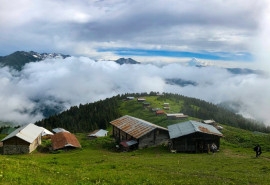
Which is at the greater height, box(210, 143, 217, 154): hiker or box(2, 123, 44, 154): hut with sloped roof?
box(210, 143, 217, 154): hiker

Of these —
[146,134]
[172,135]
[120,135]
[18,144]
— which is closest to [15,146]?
[18,144]

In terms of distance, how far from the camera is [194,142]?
211 ft

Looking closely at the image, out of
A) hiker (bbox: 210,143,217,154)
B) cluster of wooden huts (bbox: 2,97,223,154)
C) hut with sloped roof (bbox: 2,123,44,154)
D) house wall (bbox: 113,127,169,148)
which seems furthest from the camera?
hut with sloped roof (bbox: 2,123,44,154)

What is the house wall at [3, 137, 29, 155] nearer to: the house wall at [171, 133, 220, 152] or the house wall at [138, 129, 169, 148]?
the house wall at [138, 129, 169, 148]

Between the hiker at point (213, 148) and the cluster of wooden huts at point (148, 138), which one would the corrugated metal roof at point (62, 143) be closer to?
the cluster of wooden huts at point (148, 138)

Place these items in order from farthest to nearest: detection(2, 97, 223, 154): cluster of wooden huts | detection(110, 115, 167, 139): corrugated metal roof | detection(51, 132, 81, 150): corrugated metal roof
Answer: detection(110, 115, 167, 139): corrugated metal roof
detection(51, 132, 81, 150): corrugated metal roof
detection(2, 97, 223, 154): cluster of wooden huts

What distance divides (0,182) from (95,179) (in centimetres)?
784

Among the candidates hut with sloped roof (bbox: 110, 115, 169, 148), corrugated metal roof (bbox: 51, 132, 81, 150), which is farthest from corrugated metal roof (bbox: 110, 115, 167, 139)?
corrugated metal roof (bbox: 51, 132, 81, 150)

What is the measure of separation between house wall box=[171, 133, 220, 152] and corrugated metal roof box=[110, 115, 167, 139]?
10363mm

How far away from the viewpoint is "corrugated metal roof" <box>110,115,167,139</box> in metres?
73.4

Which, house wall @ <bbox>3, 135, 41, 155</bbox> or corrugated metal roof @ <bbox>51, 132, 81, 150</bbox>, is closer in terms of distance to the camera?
corrugated metal roof @ <bbox>51, 132, 81, 150</bbox>

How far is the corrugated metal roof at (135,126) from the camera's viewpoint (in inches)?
2891

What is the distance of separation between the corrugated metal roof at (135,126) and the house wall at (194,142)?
10.4 metres

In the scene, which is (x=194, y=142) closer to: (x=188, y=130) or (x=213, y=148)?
(x=188, y=130)
